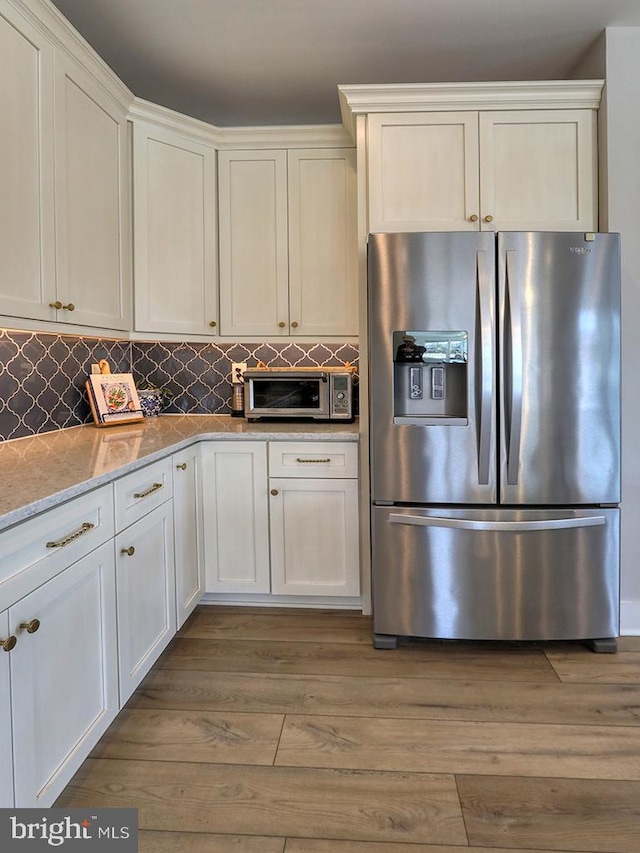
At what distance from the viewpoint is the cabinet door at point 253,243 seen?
9.97 ft

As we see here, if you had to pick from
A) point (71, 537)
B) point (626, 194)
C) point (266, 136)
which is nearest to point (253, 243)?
point (266, 136)

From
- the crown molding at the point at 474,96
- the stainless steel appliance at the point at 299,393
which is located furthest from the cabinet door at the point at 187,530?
the crown molding at the point at 474,96

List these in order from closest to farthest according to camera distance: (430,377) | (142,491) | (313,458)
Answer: (142,491), (430,377), (313,458)

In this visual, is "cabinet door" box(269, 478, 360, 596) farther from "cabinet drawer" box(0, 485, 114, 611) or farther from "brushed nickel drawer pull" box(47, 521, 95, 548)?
"brushed nickel drawer pull" box(47, 521, 95, 548)

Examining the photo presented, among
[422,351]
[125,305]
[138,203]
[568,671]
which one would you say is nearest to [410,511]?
[422,351]

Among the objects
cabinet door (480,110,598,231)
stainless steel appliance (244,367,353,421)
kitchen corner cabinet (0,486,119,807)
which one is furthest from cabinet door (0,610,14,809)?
cabinet door (480,110,598,231)

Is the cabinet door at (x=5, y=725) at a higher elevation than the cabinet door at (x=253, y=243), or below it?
below

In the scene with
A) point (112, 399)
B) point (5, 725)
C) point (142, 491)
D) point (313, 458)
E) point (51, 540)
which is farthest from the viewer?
point (112, 399)

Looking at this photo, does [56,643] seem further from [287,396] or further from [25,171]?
[287,396]

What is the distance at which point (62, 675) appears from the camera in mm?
1440

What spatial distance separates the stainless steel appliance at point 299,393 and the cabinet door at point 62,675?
1.40 m

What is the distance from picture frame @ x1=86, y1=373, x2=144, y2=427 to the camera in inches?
108

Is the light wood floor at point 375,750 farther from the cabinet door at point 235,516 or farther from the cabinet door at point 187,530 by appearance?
the cabinet door at point 235,516

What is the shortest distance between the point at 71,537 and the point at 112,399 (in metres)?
1.49
